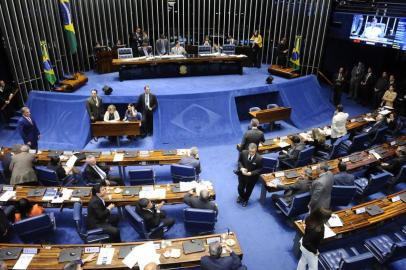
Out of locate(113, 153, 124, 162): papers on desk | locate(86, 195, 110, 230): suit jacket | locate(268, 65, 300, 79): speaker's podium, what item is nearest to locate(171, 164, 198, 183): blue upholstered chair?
locate(113, 153, 124, 162): papers on desk

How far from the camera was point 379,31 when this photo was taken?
40.9 feet

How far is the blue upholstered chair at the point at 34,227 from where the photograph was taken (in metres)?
5.71

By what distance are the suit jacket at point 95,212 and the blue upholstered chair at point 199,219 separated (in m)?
1.55

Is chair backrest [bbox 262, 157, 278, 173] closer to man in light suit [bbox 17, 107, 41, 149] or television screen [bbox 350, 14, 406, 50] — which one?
man in light suit [bbox 17, 107, 41, 149]

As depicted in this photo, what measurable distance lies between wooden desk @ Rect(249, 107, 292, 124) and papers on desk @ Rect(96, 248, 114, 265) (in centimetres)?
707

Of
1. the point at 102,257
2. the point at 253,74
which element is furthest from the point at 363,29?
the point at 102,257

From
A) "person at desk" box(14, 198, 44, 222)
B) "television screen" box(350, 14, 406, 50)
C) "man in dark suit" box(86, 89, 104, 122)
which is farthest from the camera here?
"television screen" box(350, 14, 406, 50)

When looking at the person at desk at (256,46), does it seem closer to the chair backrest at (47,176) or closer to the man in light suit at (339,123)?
the man in light suit at (339,123)

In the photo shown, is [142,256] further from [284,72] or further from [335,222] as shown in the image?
[284,72]

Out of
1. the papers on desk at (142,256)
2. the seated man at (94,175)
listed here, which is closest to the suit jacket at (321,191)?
the papers on desk at (142,256)

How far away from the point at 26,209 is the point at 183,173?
3347 millimetres

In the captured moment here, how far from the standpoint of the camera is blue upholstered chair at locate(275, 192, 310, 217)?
6.52 m

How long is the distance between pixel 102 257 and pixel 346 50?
49.6ft

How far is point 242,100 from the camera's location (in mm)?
12438
